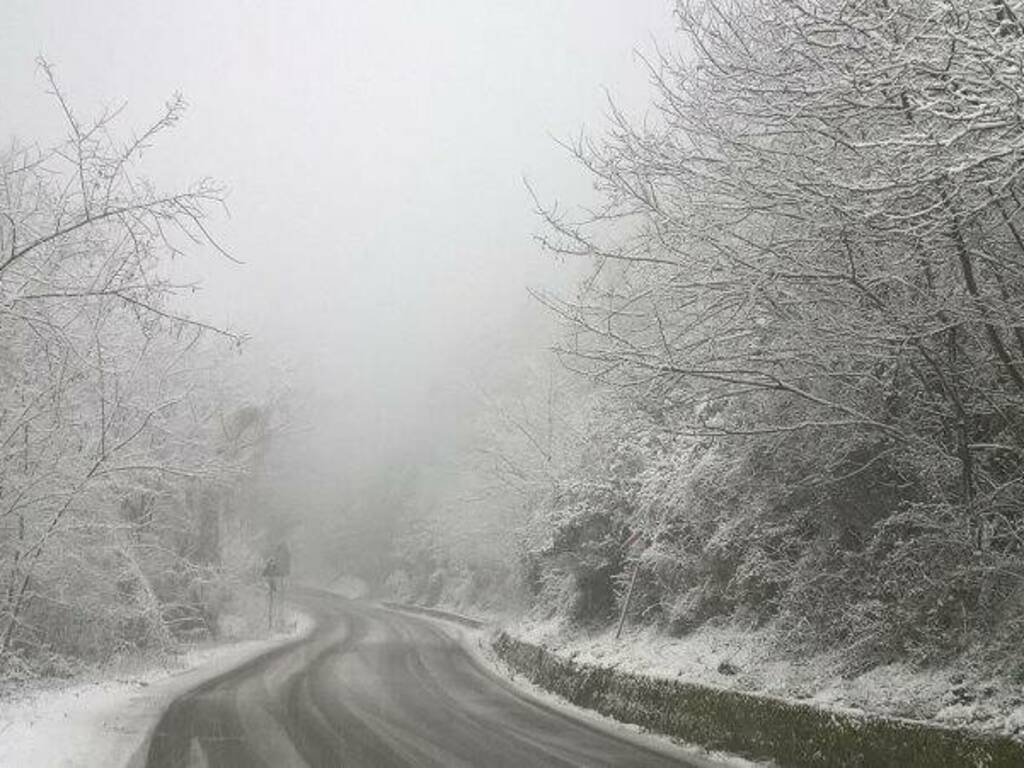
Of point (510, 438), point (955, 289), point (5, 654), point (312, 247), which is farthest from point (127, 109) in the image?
point (312, 247)

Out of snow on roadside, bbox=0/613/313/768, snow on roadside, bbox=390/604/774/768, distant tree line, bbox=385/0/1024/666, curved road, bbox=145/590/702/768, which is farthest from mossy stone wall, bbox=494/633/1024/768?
snow on roadside, bbox=0/613/313/768

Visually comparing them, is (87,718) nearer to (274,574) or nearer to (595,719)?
(595,719)

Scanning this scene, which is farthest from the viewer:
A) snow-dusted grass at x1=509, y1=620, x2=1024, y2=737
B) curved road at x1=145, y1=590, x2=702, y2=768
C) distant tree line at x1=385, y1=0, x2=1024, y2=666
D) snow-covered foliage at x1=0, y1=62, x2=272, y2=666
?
curved road at x1=145, y1=590, x2=702, y2=768

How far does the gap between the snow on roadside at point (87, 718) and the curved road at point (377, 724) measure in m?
0.36

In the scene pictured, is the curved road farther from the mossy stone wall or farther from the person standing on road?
the person standing on road

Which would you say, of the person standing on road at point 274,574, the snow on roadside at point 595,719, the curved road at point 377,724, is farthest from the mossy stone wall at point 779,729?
the person standing on road at point 274,574

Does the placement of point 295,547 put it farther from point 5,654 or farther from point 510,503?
point 5,654

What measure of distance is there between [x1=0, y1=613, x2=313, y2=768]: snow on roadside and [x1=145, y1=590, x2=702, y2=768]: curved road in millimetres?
357

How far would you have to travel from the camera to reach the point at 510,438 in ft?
104

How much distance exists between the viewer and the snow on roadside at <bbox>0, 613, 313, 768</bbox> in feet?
26.9

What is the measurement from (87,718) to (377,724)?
3700 millimetres

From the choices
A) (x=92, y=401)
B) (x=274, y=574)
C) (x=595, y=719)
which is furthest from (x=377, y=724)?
(x=274, y=574)

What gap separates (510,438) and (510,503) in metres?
2.51

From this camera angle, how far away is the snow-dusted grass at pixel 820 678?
6.60 metres
